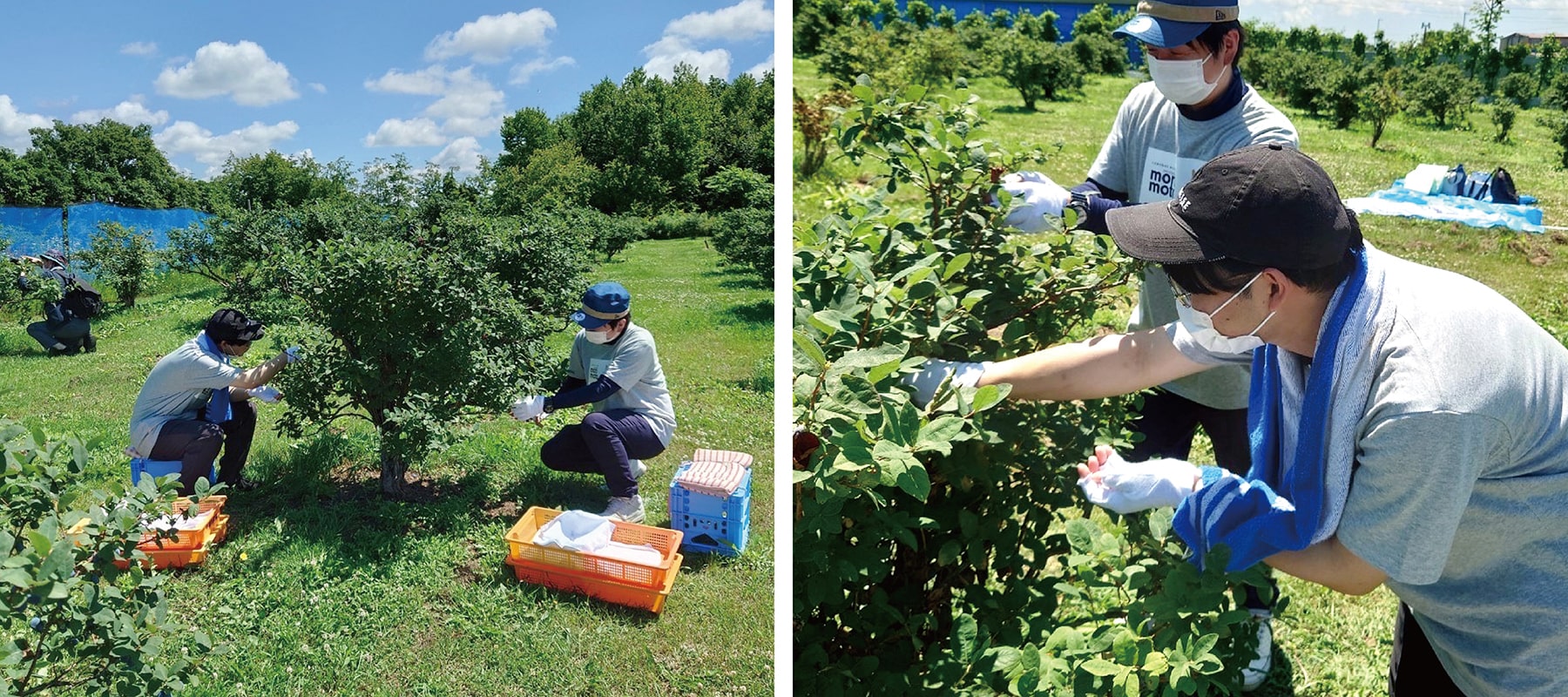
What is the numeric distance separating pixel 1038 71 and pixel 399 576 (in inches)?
357

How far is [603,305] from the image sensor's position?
9.26 feet

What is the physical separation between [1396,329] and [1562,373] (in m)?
0.22

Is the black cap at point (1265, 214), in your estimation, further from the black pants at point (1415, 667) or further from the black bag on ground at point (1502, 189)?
the black bag on ground at point (1502, 189)

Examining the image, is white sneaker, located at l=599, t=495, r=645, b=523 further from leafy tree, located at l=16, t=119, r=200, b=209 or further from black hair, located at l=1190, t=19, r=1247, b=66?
black hair, located at l=1190, t=19, r=1247, b=66

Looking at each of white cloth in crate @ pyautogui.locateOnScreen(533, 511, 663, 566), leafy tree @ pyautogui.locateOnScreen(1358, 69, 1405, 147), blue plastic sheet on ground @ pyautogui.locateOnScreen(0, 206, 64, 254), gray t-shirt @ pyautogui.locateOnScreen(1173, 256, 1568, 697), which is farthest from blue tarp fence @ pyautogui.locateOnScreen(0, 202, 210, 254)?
leafy tree @ pyautogui.locateOnScreen(1358, 69, 1405, 147)

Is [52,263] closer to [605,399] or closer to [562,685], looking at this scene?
[605,399]

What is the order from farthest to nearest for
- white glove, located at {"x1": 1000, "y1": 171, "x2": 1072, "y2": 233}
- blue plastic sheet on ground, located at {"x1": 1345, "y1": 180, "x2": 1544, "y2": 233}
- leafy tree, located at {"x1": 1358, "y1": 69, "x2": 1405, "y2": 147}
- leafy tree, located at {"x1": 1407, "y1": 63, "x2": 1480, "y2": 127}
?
1. leafy tree, located at {"x1": 1407, "y1": 63, "x2": 1480, "y2": 127}
2. leafy tree, located at {"x1": 1358, "y1": 69, "x2": 1405, "y2": 147}
3. blue plastic sheet on ground, located at {"x1": 1345, "y1": 180, "x2": 1544, "y2": 233}
4. white glove, located at {"x1": 1000, "y1": 171, "x2": 1072, "y2": 233}

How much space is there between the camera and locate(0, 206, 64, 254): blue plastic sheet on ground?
100 inches

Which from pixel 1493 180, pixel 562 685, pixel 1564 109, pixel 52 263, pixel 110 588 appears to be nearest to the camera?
pixel 110 588

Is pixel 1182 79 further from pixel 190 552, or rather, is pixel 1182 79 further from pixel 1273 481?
pixel 190 552

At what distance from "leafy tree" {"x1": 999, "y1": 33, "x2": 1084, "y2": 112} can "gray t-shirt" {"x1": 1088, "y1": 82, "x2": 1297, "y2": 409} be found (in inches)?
325

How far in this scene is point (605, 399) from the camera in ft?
9.77

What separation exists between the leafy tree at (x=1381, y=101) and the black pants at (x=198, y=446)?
28.0 ft

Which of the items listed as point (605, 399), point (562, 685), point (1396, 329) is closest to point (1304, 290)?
point (1396, 329)
